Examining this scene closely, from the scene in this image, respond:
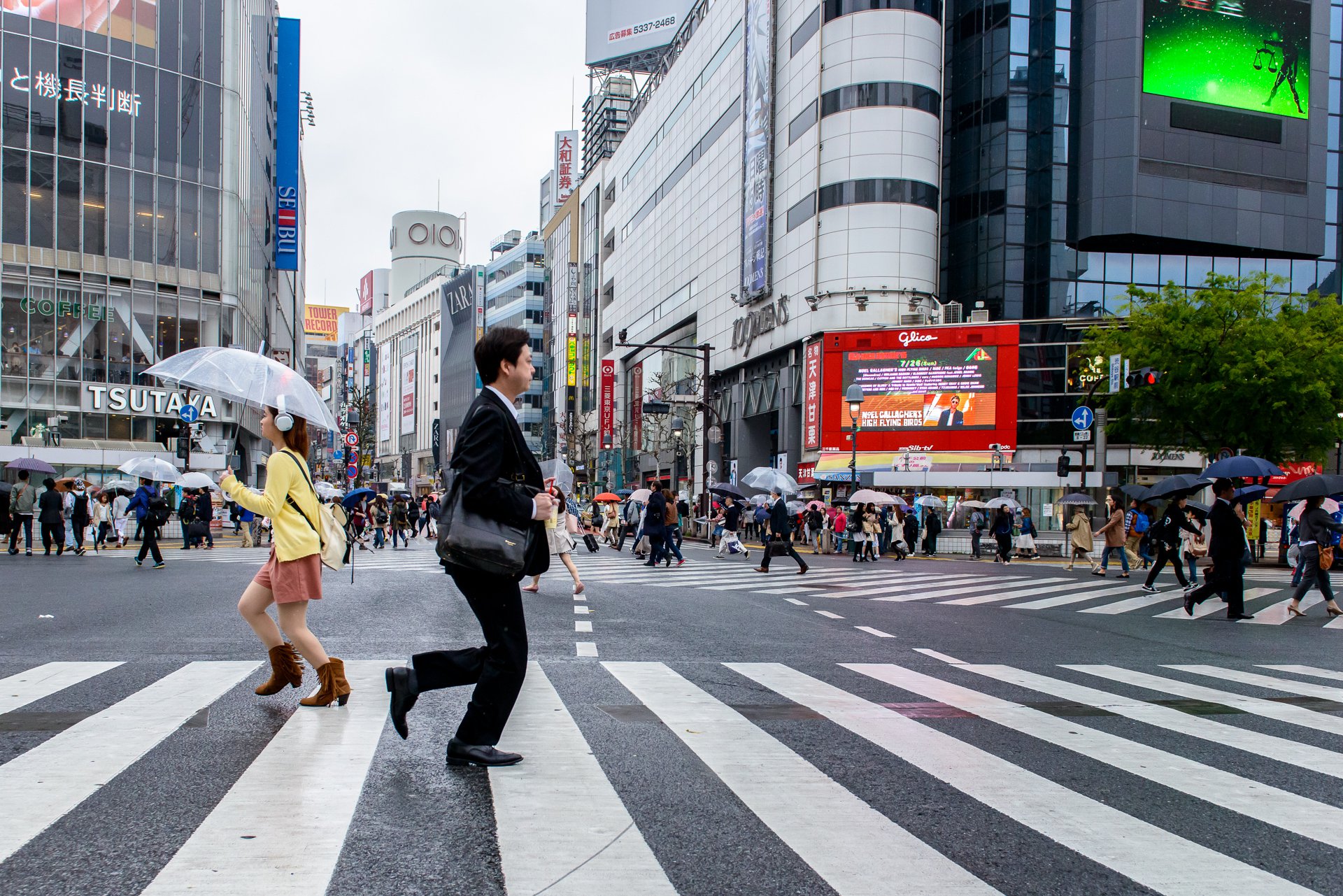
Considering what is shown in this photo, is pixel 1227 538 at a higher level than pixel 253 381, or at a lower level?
lower

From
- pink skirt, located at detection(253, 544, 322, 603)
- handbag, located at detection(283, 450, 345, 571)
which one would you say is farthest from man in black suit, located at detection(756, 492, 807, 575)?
pink skirt, located at detection(253, 544, 322, 603)

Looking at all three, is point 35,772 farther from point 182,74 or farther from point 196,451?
point 182,74

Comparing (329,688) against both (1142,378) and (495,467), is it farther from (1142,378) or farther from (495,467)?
(1142,378)

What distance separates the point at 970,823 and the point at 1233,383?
2784 cm

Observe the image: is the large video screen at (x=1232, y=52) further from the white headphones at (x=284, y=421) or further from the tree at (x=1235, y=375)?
the white headphones at (x=284, y=421)

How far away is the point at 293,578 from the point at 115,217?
1730 inches

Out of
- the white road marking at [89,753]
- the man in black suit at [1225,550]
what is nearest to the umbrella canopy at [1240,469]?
the man in black suit at [1225,550]

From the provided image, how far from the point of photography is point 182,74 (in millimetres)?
45250

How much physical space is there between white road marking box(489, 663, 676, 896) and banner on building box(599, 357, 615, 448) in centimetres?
7273

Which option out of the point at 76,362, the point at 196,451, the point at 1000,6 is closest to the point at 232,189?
the point at 76,362

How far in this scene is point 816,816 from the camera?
3.98 metres

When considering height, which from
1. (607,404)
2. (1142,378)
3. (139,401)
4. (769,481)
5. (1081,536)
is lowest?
(1081,536)

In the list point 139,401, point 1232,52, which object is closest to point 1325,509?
point 1232,52

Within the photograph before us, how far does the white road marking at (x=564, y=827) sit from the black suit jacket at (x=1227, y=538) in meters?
10.6
